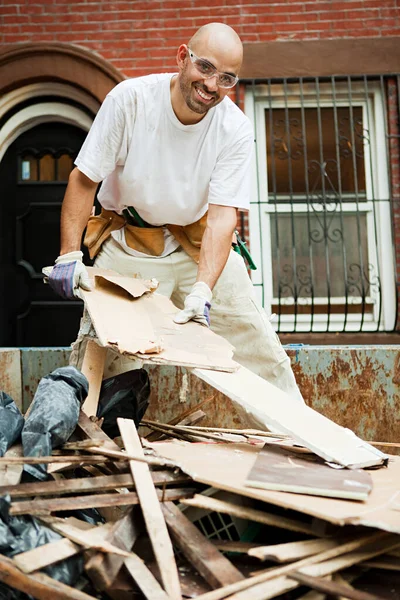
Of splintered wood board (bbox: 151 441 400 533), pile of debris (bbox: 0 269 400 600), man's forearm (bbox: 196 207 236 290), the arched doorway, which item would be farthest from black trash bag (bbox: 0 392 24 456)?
the arched doorway

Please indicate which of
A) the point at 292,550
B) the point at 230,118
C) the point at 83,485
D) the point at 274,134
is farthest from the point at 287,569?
the point at 274,134

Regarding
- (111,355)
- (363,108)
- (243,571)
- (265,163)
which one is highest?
(363,108)

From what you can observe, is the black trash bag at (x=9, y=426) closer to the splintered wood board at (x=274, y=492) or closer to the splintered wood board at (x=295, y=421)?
the splintered wood board at (x=274, y=492)

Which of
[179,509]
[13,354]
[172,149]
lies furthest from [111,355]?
[179,509]

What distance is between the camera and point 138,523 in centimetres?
191

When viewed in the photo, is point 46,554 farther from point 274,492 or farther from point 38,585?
point 274,492

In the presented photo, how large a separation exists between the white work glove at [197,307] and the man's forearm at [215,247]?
0.08 meters

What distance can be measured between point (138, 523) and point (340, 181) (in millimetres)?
4901

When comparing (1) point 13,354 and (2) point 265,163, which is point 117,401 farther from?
(2) point 265,163

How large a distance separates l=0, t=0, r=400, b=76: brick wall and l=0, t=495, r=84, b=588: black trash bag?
5.13 metres

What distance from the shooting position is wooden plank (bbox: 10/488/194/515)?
1827mm

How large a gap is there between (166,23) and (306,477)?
5303 millimetres

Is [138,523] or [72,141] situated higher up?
[72,141]

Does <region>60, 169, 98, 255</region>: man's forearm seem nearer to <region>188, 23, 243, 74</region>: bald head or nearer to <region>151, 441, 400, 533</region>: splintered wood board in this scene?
<region>188, 23, 243, 74</region>: bald head
